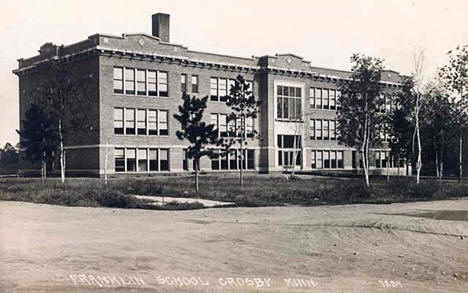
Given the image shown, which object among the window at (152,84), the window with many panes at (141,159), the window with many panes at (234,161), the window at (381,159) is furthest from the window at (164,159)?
the window at (381,159)

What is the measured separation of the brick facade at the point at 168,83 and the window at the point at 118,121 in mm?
426

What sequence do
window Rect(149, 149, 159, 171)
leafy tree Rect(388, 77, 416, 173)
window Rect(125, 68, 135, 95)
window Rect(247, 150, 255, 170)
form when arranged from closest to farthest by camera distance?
window Rect(125, 68, 135, 95), leafy tree Rect(388, 77, 416, 173), window Rect(149, 149, 159, 171), window Rect(247, 150, 255, 170)

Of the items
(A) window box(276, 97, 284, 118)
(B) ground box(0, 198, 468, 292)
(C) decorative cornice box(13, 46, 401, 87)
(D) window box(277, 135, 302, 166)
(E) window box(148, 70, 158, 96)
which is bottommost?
(B) ground box(0, 198, 468, 292)

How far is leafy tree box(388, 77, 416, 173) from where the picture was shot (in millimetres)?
46281

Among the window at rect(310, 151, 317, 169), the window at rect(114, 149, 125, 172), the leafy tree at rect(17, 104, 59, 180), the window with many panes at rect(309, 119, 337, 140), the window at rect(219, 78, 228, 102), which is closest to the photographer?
the leafy tree at rect(17, 104, 59, 180)

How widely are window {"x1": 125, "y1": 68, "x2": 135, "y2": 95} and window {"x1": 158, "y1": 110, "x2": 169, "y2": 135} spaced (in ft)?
10.7

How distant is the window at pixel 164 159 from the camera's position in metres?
47.0

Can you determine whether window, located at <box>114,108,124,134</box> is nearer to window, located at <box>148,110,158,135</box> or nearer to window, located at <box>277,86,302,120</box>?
window, located at <box>148,110,158,135</box>

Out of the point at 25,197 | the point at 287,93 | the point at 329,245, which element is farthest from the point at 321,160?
the point at 329,245

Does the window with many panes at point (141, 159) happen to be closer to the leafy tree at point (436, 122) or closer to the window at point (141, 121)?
the window at point (141, 121)

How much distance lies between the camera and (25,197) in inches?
903

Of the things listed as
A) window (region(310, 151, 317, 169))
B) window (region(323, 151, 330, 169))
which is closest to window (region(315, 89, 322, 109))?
window (region(323, 151, 330, 169))

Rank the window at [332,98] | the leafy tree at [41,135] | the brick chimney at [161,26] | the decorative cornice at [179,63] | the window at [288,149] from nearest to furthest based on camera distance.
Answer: the leafy tree at [41,135], the decorative cornice at [179,63], the brick chimney at [161,26], the window at [288,149], the window at [332,98]

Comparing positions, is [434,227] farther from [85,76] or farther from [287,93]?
[287,93]
